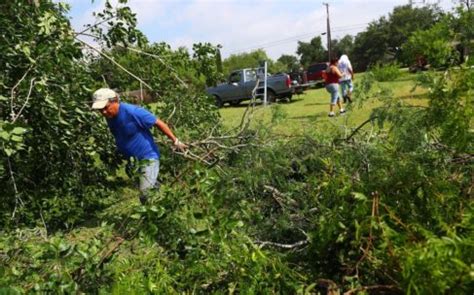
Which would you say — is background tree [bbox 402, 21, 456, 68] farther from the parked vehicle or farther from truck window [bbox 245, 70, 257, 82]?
the parked vehicle

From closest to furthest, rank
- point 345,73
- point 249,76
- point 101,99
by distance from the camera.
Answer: point 101,99 < point 345,73 < point 249,76

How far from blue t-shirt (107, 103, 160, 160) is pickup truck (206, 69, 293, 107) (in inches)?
574

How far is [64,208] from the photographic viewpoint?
5109 millimetres

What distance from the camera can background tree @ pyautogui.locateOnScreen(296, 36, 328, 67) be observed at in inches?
2995

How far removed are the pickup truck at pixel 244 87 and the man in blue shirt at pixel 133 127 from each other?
14589 mm

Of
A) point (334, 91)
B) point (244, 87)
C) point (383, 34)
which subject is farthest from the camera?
point (383, 34)

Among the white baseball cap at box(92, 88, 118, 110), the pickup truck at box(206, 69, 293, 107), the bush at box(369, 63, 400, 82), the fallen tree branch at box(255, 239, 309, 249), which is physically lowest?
the pickup truck at box(206, 69, 293, 107)

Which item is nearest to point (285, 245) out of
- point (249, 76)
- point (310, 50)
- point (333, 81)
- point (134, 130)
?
point (134, 130)

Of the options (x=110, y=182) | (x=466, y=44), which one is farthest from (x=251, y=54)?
(x=110, y=182)

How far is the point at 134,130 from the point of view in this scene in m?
4.46

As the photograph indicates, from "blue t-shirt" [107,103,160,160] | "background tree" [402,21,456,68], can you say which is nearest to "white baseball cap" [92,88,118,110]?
"blue t-shirt" [107,103,160,160]

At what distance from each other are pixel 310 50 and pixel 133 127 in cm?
7543

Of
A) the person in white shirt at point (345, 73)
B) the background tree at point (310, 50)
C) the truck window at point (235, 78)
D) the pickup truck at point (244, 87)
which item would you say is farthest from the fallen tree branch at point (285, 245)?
the background tree at point (310, 50)

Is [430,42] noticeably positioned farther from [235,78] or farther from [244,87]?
[235,78]
